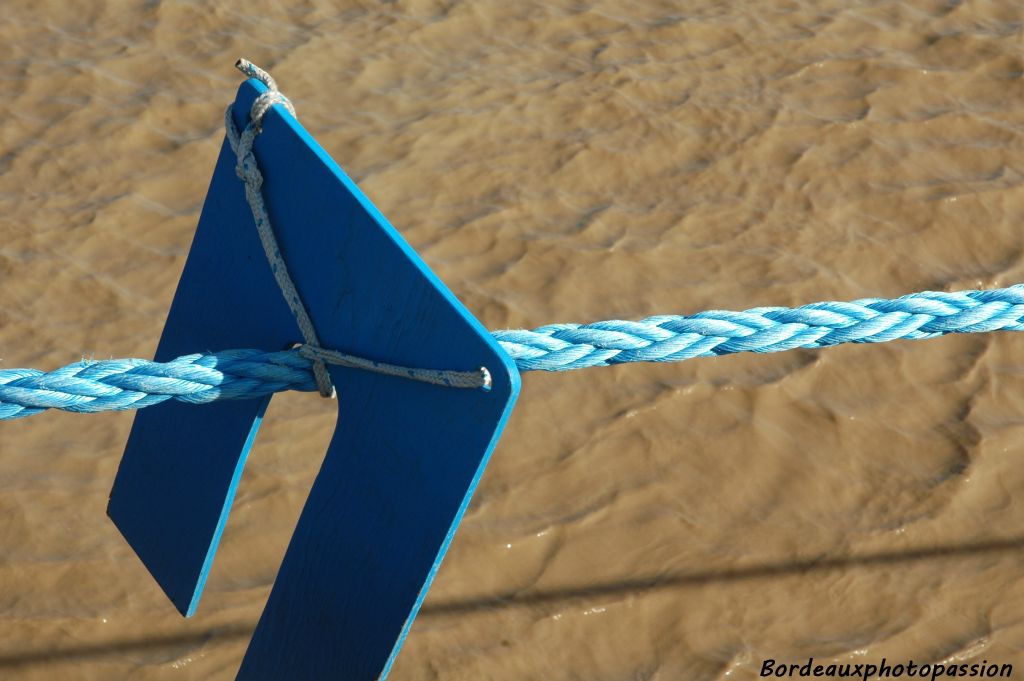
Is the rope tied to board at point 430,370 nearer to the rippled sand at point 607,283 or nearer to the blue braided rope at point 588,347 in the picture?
the blue braided rope at point 588,347

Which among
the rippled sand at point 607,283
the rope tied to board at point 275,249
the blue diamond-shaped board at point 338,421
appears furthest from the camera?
the rippled sand at point 607,283

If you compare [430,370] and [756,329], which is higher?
[430,370]

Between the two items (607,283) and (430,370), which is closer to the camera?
(430,370)

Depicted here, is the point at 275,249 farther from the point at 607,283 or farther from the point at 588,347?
the point at 607,283

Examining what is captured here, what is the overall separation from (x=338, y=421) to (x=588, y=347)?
13.8 inches

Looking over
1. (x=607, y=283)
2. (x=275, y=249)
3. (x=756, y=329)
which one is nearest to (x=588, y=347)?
(x=756, y=329)

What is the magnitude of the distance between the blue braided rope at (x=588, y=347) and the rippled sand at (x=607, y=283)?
116 cm

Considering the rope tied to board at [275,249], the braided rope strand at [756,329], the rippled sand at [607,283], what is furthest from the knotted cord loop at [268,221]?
the rippled sand at [607,283]

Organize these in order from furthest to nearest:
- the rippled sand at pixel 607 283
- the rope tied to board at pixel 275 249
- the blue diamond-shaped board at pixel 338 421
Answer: the rippled sand at pixel 607 283 → the rope tied to board at pixel 275 249 → the blue diamond-shaped board at pixel 338 421

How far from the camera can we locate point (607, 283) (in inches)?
136

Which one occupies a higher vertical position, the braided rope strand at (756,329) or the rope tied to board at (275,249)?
the rope tied to board at (275,249)

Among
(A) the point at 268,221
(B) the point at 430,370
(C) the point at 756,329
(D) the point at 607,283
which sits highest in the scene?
(A) the point at 268,221

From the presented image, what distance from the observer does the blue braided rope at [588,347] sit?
1265 millimetres

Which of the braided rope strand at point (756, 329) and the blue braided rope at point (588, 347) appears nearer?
the blue braided rope at point (588, 347)
